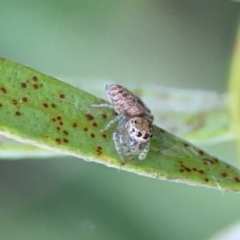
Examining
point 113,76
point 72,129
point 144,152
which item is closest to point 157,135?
point 144,152

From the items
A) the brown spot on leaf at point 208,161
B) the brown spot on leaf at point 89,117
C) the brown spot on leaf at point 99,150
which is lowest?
the brown spot on leaf at point 99,150

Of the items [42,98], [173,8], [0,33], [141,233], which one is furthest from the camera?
[173,8]

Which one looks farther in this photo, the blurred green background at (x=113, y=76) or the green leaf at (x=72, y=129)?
the blurred green background at (x=113, y=76)

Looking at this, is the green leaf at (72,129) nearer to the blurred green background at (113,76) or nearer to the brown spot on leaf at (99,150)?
the brown spot on leaf at (99,150)

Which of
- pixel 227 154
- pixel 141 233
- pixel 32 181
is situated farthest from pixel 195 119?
pixel 32 181

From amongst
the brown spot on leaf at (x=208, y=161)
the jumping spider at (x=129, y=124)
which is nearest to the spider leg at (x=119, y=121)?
the jumping spider at (x=129, y=124)

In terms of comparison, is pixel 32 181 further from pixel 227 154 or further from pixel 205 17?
pixel 205 17
